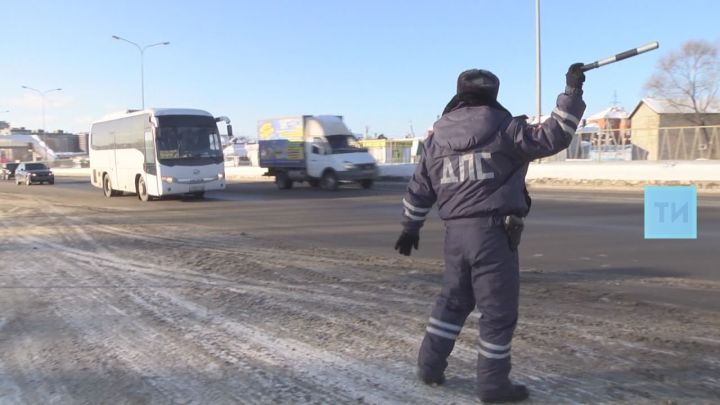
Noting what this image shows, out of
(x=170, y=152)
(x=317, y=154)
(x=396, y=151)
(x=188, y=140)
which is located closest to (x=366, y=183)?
(x=317, y=154)

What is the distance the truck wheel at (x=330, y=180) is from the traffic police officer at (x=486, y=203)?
21.2m

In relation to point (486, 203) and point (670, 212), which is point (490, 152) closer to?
point (486, 203)

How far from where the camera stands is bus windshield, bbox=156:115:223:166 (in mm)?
20281

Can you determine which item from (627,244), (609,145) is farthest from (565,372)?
(609,145)

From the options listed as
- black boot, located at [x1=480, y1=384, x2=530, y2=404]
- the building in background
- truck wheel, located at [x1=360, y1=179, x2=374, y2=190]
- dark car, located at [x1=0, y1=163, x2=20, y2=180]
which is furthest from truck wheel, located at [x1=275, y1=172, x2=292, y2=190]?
dark car, located at [x1=0, y1=163, x2=20, y2=180]

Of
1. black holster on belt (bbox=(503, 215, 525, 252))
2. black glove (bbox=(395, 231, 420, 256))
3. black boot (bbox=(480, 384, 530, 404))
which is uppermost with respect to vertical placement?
black holster on belt (bbox=(503, 215, 525, 252))

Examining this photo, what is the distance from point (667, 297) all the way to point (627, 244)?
3783 millimetres

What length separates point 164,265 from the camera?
8336 millimetres

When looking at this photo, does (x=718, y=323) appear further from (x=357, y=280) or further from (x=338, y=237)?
(x=338, y=237)

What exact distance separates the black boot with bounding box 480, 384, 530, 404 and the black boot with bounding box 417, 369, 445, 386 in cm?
34

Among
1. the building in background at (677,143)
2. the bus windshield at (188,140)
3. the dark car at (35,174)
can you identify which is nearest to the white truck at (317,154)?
the bus windshield at (188,140)

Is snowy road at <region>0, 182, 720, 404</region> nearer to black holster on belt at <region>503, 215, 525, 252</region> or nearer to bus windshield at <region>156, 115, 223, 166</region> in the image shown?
black holster on belt at <region>503, 215, 525, 252</region>

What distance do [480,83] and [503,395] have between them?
1816 millimetres

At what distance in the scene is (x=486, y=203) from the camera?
3.51 meters
